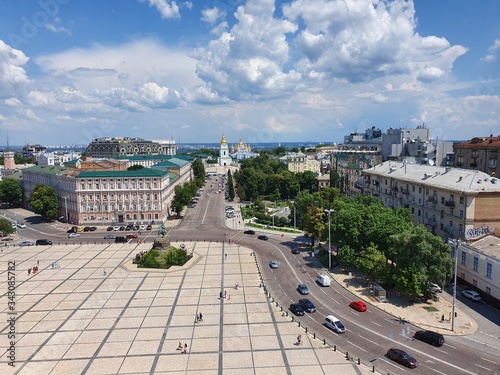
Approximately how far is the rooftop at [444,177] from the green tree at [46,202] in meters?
83.2

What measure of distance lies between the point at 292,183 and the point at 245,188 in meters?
16.7

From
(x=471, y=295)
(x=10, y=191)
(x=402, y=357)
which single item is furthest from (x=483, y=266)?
(x=10, y=191)

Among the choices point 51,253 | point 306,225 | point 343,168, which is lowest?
point 51,253

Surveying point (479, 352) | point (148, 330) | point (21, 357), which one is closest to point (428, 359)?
point (479, 352)

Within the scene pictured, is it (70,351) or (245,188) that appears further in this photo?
(245,188)

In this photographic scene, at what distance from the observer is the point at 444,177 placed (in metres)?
72.3

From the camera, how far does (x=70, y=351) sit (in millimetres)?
38969

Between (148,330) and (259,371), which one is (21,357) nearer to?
(148,330)

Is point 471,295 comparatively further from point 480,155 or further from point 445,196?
point 480,155

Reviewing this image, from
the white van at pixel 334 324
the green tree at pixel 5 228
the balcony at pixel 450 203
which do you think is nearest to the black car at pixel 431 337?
the white van at pixel 334 324

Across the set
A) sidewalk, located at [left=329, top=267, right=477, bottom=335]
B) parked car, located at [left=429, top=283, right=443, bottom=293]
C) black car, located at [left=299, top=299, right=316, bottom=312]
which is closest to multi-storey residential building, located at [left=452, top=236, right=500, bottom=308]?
sidewalk, located at [left=329, top=267, right=477, bottom=335]

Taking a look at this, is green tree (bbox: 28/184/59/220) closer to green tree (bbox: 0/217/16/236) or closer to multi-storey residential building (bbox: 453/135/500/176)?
green tree (bbox: 0/217/16/236)

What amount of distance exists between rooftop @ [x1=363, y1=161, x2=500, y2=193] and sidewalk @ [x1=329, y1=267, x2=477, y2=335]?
19440 millimetres

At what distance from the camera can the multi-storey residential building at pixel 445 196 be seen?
6197 centimetres
